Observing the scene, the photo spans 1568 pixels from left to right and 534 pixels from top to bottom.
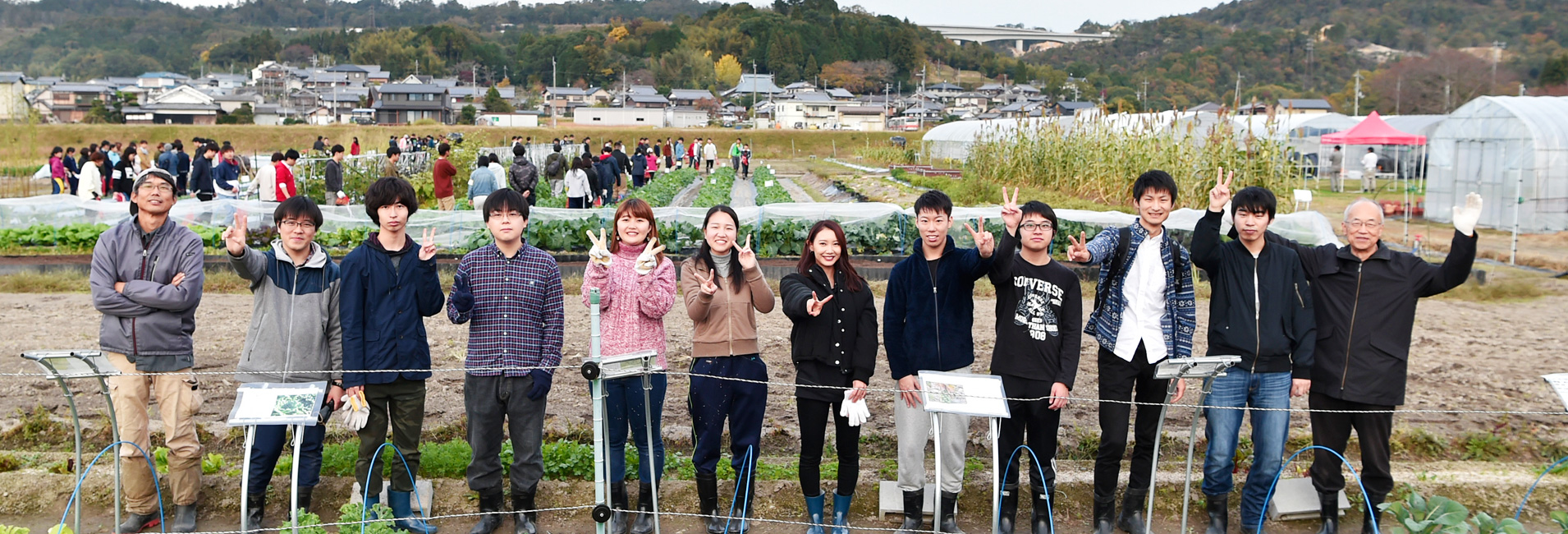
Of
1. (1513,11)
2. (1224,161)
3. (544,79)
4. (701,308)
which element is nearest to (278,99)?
(544,79)

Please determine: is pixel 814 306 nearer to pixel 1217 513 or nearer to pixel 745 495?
pixel 745 495

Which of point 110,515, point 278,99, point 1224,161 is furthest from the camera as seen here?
point 278,99

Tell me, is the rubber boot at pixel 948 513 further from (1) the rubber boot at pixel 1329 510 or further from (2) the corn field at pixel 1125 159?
(2) the corn field at pixel 1125 159

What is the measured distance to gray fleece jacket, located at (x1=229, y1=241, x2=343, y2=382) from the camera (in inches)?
158

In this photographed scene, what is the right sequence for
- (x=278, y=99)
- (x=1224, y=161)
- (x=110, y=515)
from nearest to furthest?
1. (x=110, y=515)
2. (x=1224, y=161)
3. (x=278, y=99)

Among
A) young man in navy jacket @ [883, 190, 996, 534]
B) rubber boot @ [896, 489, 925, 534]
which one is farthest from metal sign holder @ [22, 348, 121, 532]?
rubber boot @ [896, 489, 925, 534]

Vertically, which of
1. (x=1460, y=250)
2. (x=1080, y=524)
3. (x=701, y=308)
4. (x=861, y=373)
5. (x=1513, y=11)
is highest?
(x=1513, y=11)

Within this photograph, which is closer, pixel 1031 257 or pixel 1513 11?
pixel 1031 257

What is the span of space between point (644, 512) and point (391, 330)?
1.25m

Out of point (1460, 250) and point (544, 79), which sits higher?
point (544, 79)

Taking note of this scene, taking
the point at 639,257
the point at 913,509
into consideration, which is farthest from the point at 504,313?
the point at 913,509

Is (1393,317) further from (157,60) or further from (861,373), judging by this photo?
(157,60)

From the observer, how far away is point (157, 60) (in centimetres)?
13675

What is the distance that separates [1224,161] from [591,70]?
105m
